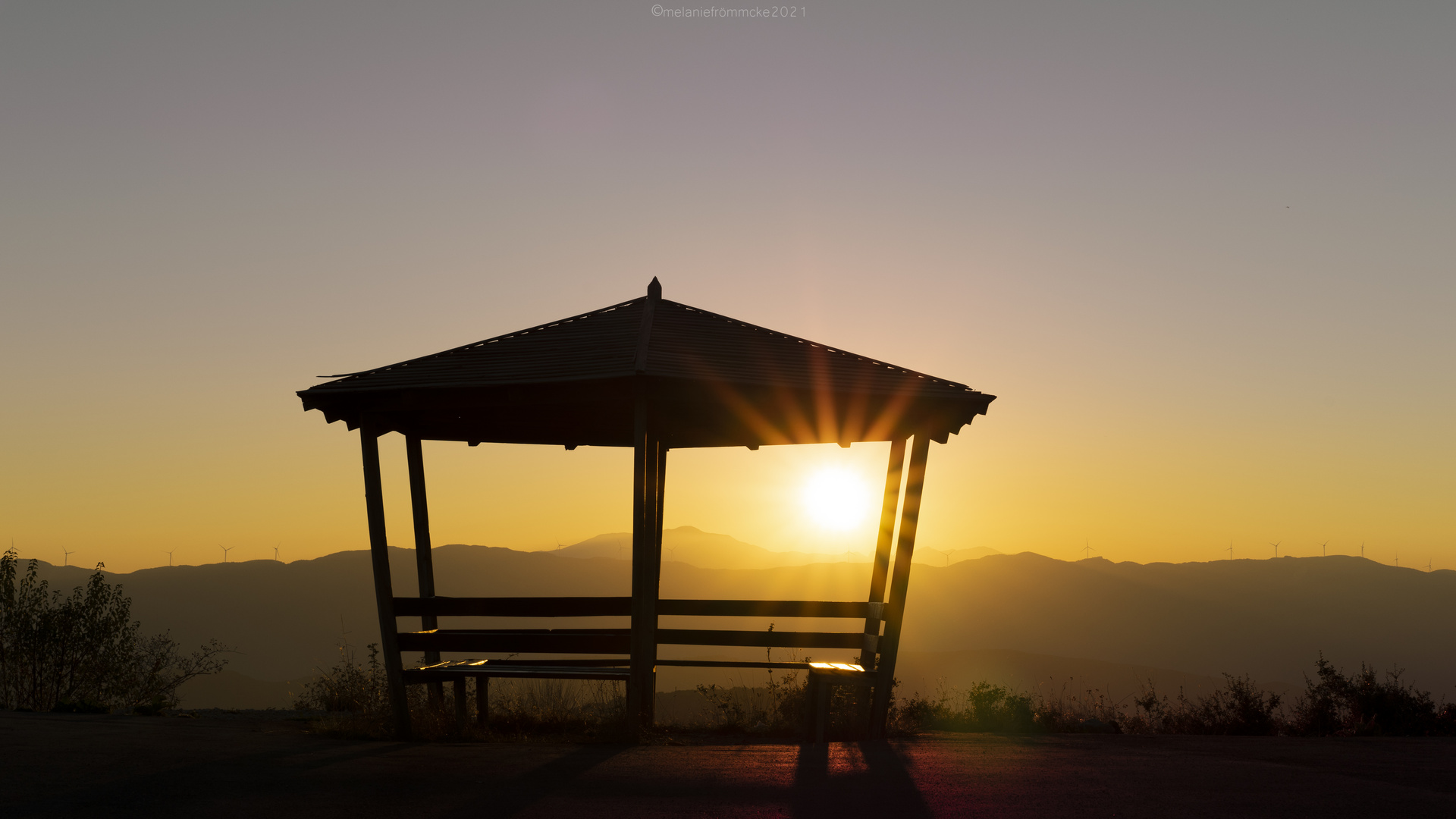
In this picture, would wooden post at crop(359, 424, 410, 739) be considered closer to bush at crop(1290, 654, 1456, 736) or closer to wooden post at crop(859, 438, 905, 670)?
wooden post at crop(859, 438, 905, 670)

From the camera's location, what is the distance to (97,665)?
58.3ft

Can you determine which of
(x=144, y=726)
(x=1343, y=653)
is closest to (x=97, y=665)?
(x=144, y=726)

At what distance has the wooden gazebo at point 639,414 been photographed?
1023 centimetres

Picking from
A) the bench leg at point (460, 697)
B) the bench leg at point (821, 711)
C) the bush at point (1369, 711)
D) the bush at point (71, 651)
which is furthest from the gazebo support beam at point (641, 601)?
the bush at point (71, 651)

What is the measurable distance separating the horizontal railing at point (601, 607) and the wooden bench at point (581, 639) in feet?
0.04

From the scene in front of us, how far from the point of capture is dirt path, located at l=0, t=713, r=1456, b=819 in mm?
6531

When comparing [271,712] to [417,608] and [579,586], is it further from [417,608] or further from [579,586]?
[579,586]

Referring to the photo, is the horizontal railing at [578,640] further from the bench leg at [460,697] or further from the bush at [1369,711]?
the bush at [1369,711]

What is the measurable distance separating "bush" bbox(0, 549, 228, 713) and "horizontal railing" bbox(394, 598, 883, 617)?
804 centimetres

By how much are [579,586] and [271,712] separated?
402 ft

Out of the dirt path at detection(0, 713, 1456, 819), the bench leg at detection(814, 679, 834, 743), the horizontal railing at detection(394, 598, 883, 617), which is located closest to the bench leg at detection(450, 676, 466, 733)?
the horizontal railing at detection(394, 598, 883, 617)

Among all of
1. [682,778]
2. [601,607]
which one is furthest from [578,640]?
[682,778]

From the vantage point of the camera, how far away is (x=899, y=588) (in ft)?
36.1

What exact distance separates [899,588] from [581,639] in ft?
11.4
